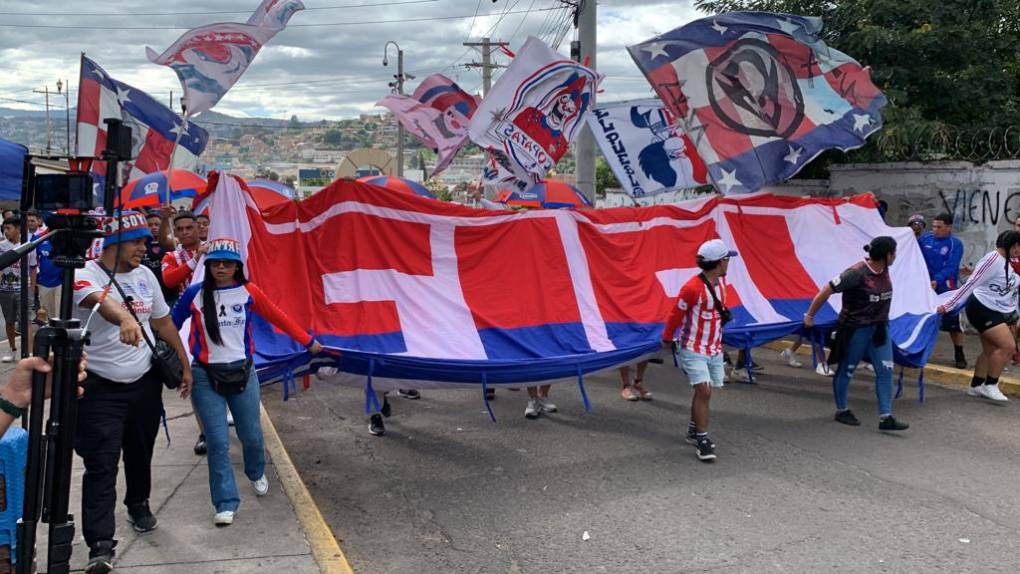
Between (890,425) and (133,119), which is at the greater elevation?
(133,119)

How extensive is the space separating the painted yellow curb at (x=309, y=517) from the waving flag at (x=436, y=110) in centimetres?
971

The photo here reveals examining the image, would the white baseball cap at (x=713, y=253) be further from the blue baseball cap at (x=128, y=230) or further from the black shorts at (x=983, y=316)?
the blue baseball cap at (x=128, y=230)

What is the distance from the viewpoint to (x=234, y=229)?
6.15 metres

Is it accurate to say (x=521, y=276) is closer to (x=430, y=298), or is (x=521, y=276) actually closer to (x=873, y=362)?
(x=430, y=298)

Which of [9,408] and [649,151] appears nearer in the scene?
[9,408]

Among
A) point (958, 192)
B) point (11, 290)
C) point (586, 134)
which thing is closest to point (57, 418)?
point (11, 290)

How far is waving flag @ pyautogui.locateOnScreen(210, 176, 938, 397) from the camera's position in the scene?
6383mm

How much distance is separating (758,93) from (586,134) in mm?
5385

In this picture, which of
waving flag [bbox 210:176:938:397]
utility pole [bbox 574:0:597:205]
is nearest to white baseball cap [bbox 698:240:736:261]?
waving flag [bbox 210:176:938:397]

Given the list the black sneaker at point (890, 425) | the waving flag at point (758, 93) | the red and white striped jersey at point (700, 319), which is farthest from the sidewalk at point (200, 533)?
the waving flag at point (758, 93)

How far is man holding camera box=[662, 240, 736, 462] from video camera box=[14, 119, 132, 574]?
444cm

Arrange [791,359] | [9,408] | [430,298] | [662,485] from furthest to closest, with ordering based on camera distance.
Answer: [791,359], [430,298], [662,485], [9,408]

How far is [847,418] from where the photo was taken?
7605 millimetres

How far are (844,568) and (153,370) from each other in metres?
3.96
